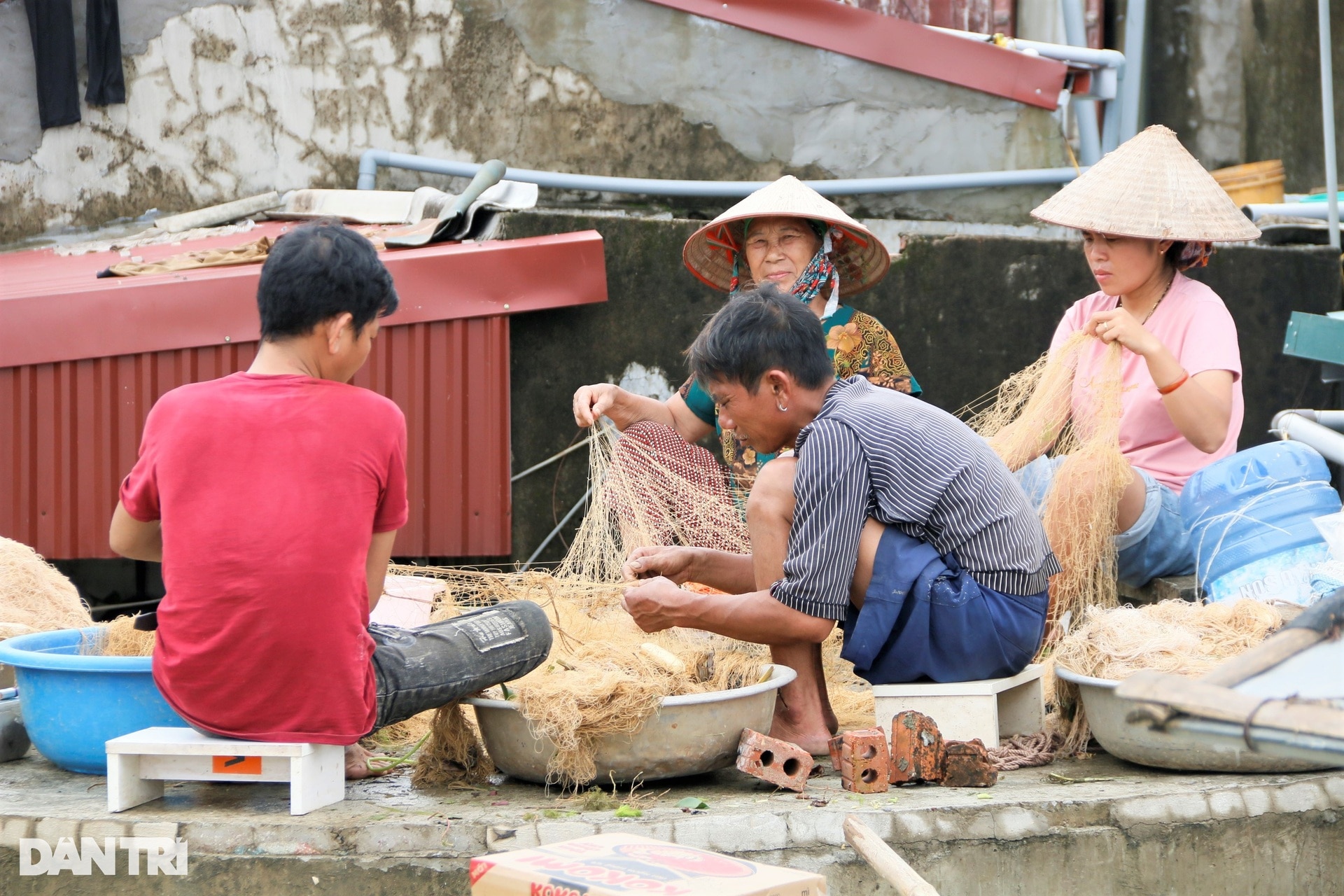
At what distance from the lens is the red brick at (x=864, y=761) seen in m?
3.00

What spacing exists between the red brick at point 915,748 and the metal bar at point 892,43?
4657 millimetres

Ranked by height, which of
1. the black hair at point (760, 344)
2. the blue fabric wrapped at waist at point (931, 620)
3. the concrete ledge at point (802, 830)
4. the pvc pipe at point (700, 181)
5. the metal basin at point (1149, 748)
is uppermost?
the pvc pipe at point (700, 181)

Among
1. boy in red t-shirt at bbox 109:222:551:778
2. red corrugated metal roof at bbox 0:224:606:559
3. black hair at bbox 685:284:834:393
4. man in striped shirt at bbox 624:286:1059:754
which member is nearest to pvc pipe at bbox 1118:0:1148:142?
red corrugated metal roof at bbox 0:224:606:559

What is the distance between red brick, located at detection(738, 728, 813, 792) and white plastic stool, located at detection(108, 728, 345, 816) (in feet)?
3.15

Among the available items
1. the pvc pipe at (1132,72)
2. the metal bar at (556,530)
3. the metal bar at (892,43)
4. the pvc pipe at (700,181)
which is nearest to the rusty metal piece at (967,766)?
the metal bar at (556,530)

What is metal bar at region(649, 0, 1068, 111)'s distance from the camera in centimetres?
677

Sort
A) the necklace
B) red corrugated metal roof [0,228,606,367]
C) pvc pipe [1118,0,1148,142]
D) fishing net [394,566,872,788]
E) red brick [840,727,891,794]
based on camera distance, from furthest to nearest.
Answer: pvc pipe [1118,0,1148,142] < red corrugated metal roof [0,228,606,367] < the necklace < red brick [840,727,891,794] < fishing net [394,566,872,788]

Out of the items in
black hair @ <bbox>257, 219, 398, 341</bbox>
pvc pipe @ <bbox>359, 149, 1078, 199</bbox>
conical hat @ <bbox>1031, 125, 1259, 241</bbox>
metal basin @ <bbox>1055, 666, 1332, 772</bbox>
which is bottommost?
metal basin @ <bbox>1055, 666, 1332, 772</bbox>

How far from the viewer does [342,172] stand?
23.1 ft

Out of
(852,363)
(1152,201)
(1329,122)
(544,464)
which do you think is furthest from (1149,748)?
(1329,122)

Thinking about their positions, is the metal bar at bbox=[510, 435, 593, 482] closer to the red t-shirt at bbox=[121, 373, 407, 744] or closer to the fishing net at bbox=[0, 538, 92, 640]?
the fishing net at bbox=[0, 538, 92, 640]

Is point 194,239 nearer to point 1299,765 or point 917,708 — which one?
point 917,708

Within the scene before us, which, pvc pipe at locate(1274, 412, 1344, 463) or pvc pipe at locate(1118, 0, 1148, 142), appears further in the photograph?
pvc pipe at locate(1118, 0, 1148, 142)

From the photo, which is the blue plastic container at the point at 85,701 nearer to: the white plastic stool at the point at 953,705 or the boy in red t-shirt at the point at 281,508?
the boy in red t-shirt at the point at 281,508
